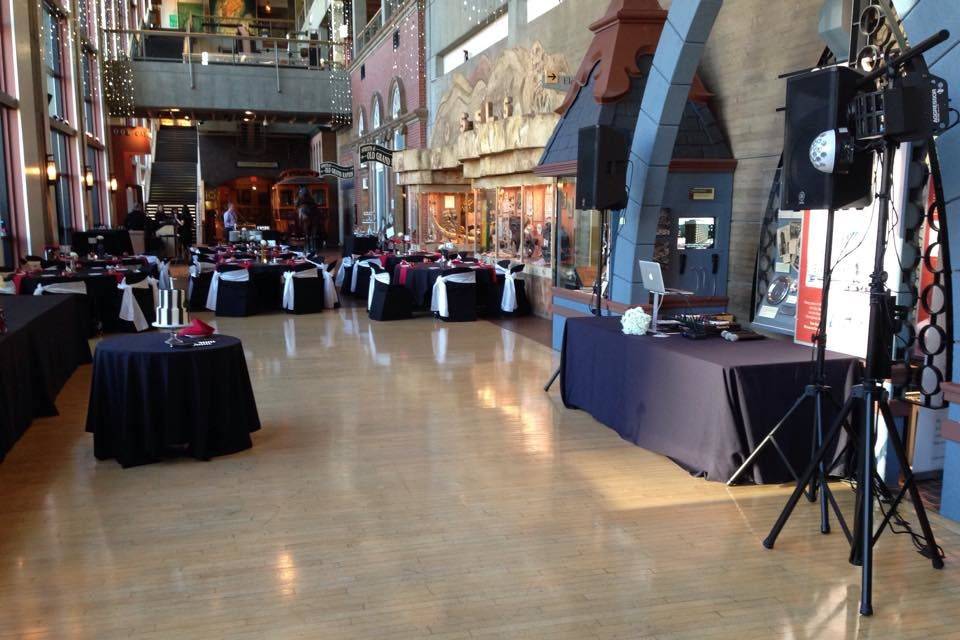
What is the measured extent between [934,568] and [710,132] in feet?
16.8


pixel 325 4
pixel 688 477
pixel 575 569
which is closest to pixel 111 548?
pixel 575 569

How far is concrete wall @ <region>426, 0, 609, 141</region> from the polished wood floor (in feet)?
20.5

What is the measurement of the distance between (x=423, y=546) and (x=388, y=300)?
24.6 feet

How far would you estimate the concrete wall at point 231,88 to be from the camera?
23.3m

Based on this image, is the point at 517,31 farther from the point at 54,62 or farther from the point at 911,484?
the point at 911,484

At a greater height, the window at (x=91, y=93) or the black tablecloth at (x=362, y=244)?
the window at (x=91, y=93)

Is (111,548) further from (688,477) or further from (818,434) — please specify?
(818,434)

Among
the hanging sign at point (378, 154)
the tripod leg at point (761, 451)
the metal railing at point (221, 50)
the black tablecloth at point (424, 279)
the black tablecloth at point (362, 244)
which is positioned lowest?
the tripod leg at point (761, 451)

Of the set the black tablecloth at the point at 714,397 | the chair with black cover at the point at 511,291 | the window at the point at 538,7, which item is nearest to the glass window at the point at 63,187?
the chair with black cover at the point at 511,291

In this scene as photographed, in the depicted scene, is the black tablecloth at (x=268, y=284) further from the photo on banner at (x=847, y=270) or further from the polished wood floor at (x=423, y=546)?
the photo on banner at (x=847, y=270)

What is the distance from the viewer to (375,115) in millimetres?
22078

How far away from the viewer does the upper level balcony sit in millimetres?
23203

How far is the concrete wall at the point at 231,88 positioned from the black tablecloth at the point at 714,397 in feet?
70.1

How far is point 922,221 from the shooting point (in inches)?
194
